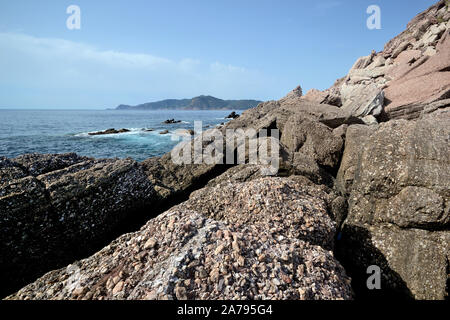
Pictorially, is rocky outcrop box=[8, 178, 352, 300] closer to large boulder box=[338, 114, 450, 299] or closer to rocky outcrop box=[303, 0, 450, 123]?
large boulder box=[338, 114, 450, 299]

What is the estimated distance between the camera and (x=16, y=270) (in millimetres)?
5180

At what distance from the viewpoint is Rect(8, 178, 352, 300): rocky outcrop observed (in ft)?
10.8

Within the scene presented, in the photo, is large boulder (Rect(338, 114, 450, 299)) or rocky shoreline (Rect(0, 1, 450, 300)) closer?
rocky shoreline (Rect(0, 1, 450, 300))

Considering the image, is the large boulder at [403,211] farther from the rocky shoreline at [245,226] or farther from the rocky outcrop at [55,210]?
the rocky outcrop at [55,210]

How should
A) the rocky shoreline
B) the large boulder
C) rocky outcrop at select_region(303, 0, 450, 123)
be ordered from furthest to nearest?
rocky outcrop at select_region(303, 0, 450, 123) → the large boulder → the rocky shoreline

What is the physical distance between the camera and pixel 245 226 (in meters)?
4.68

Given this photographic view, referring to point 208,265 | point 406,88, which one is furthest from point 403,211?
point 406,88

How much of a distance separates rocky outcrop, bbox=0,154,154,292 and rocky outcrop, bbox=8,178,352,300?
1.73 m

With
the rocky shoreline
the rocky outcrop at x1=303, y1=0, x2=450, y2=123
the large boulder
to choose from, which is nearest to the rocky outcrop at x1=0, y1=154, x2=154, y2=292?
the rocky shoreline

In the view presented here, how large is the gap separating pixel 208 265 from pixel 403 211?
5.40 metres

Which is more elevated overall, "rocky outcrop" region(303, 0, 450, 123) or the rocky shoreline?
"rocky outcrop" region(303, 0, 450, 123)

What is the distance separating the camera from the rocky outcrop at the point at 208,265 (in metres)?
3.31

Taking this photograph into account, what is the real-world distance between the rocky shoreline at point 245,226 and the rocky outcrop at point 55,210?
0.03 m

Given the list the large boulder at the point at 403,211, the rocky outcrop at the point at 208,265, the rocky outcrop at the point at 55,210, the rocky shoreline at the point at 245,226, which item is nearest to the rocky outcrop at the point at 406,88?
the large boulder at the point at 403,211
